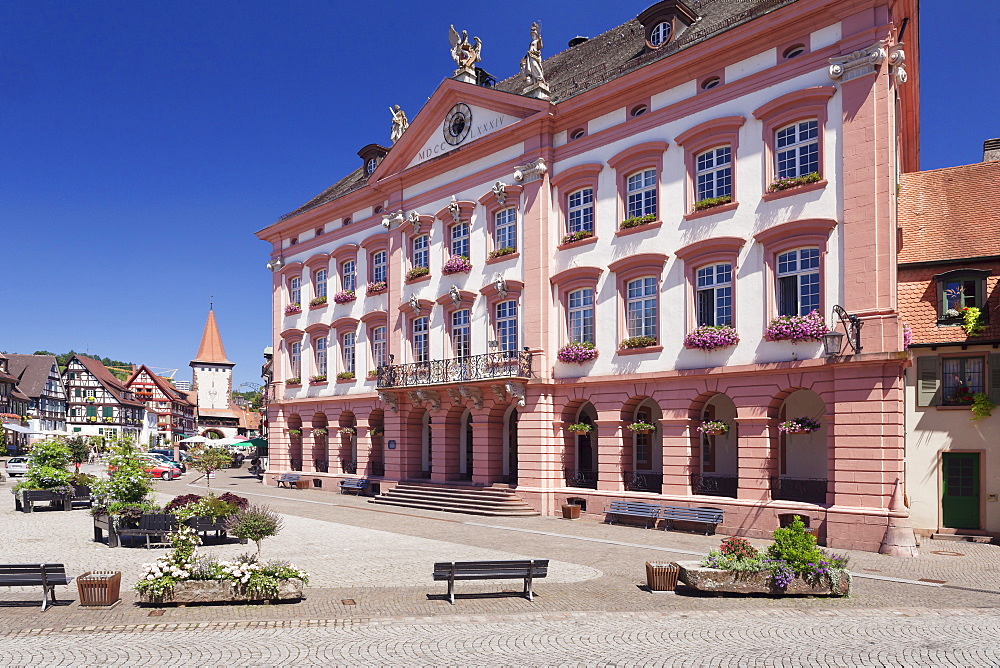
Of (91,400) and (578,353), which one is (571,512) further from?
(91,400)

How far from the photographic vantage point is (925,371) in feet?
75.8

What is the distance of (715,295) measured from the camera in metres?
25.2

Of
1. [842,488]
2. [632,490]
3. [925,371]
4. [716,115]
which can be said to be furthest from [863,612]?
[716,115]

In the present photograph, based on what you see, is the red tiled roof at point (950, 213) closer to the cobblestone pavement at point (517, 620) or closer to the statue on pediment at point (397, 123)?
the cobblestone pavement at point (517, 620)

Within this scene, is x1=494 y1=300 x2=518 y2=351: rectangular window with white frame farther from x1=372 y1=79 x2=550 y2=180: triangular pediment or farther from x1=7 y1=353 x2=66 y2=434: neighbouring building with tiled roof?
x1=7 y1=353 x2=66 y2=434: neighbouring building with tiled roof

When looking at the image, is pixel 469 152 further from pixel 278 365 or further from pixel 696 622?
pixel 696 622

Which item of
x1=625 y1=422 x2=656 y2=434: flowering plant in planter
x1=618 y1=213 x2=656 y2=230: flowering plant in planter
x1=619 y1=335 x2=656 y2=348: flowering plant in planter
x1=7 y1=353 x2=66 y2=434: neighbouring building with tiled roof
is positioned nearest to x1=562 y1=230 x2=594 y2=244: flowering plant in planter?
x1=618 y1=213 x2=656 y2=230: flowering plant in planter

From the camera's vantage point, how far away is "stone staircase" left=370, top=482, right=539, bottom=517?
2888 cm

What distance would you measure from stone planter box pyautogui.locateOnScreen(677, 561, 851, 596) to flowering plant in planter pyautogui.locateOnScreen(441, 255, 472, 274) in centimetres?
1990

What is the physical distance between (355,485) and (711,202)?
19840 millimetres

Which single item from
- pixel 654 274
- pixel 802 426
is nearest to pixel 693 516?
pixel 802 426

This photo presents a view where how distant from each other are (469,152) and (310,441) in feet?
56.3

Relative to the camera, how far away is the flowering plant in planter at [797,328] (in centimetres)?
2236

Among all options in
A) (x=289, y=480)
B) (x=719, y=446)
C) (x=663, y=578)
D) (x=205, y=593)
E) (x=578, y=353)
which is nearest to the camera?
(x=205, y=593)
